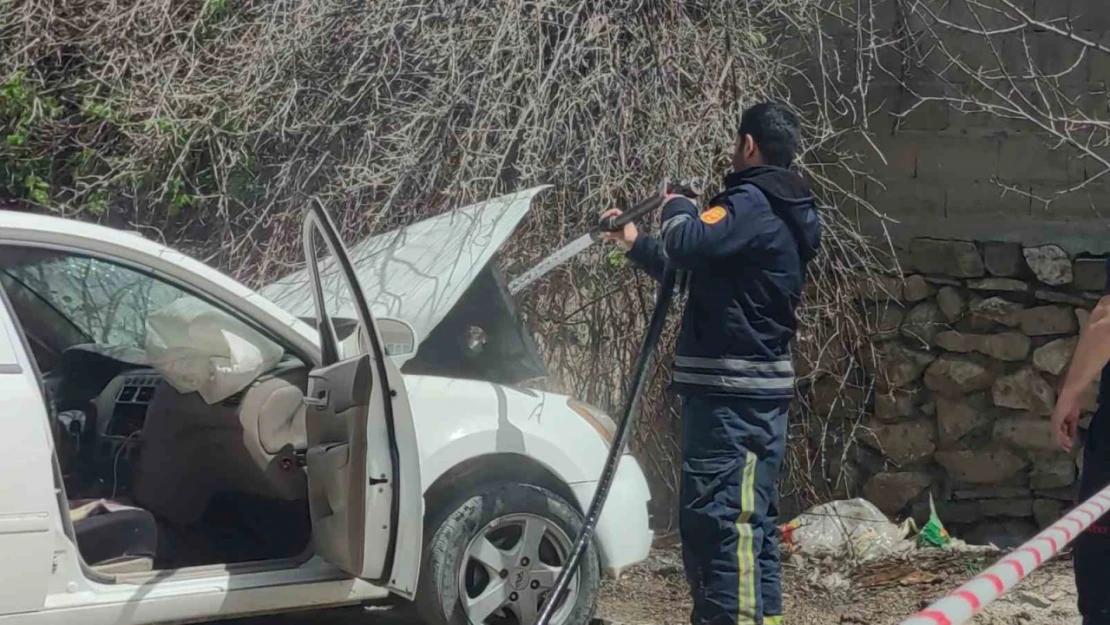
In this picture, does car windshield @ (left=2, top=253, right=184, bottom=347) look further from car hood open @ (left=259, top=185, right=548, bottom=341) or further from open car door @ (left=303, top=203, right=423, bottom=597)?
open car door @ (left=303, top=203, right=423, bottom=597)

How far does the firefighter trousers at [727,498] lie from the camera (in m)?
3.95

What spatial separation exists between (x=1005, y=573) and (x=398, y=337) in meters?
2.12

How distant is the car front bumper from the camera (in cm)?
446

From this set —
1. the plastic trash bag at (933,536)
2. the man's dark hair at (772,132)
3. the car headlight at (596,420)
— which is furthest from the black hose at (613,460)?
the plastic trash bag at (933,536)

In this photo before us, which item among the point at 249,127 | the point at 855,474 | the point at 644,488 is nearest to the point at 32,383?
the point at 644,488

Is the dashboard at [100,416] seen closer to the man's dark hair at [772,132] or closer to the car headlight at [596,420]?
the car headlight at [596,420]

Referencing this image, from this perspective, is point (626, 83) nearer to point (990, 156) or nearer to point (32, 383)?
point (990, 156)

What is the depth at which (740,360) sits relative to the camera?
4004mm

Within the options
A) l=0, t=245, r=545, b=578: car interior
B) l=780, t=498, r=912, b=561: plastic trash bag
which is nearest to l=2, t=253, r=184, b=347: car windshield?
l=0, t=245, r=545, b=578: car interior

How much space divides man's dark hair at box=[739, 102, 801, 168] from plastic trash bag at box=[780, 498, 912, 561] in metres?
2.49

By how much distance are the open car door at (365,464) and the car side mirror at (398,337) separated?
0.28 m

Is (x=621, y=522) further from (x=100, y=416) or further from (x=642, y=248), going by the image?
(x=100, y=416)

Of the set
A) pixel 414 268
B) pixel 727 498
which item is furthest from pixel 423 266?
pixel 727 498

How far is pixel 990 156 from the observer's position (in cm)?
669
